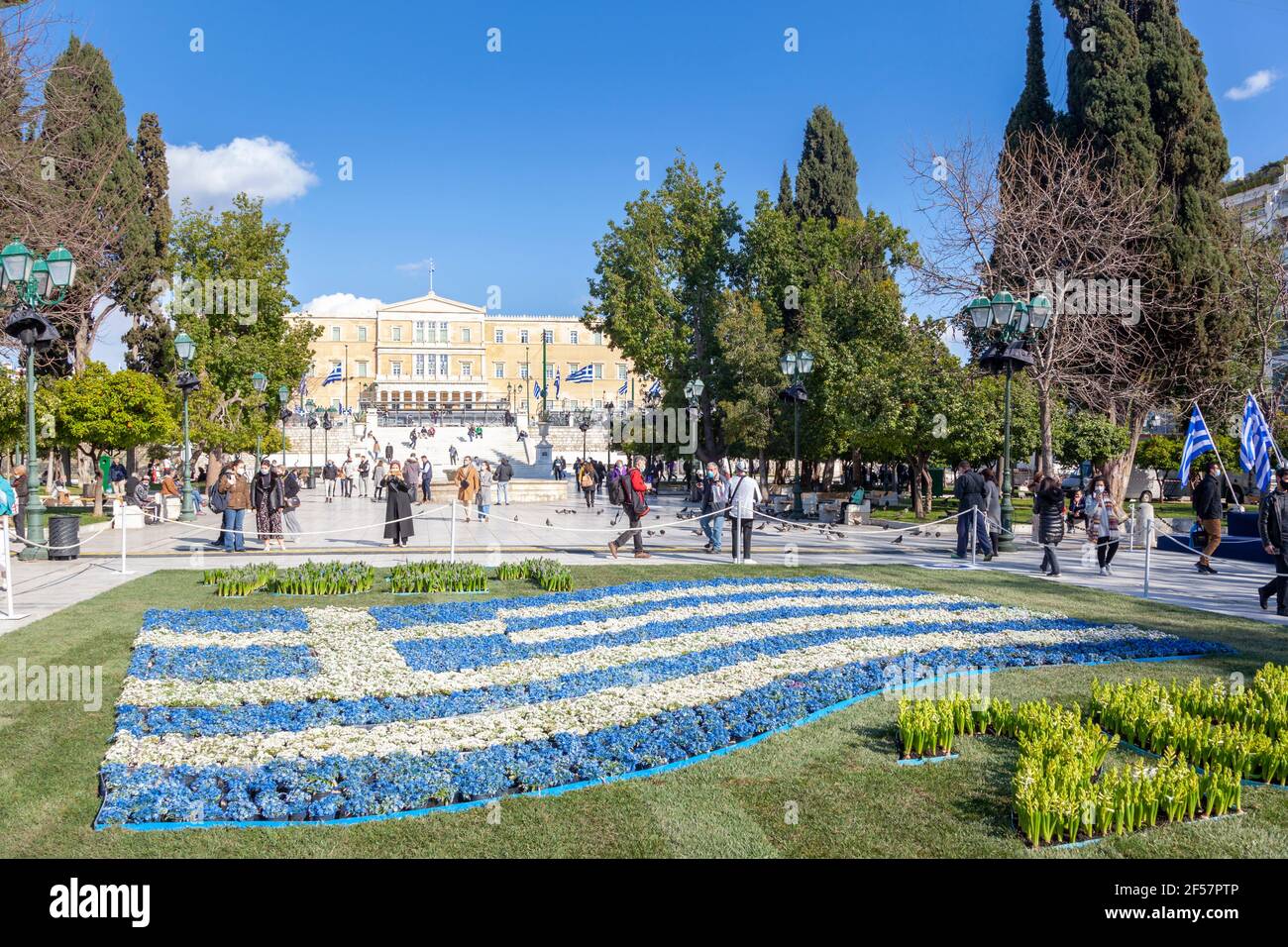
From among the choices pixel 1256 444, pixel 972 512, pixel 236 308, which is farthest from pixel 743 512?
pixel 236 308

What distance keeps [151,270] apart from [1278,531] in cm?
3509

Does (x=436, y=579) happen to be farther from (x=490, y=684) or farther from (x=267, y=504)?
(x=267, y=504)

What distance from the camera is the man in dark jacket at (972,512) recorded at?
50.8ft

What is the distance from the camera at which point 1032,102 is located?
28.3m

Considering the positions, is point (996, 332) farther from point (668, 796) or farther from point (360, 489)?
point (360, 489)

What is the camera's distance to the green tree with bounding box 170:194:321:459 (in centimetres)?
3125

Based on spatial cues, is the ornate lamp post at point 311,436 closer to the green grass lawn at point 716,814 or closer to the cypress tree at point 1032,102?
the cypress tree at point 1032,102

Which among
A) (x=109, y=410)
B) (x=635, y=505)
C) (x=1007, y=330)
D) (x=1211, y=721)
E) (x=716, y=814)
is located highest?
(x=1007, y=330)

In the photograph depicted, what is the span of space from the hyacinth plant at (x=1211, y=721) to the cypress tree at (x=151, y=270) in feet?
113

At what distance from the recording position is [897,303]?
99.1 feet

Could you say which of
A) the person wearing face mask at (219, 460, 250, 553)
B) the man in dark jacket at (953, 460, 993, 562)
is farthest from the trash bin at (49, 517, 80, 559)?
the man in dark jacket at (953, 460, 993, 562)

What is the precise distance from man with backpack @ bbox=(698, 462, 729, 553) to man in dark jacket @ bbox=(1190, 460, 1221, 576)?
290 inches

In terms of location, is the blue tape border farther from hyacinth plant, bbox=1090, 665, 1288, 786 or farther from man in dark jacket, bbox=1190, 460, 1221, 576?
man in dark jacket, bbox=1190, 460, 1221, 576
